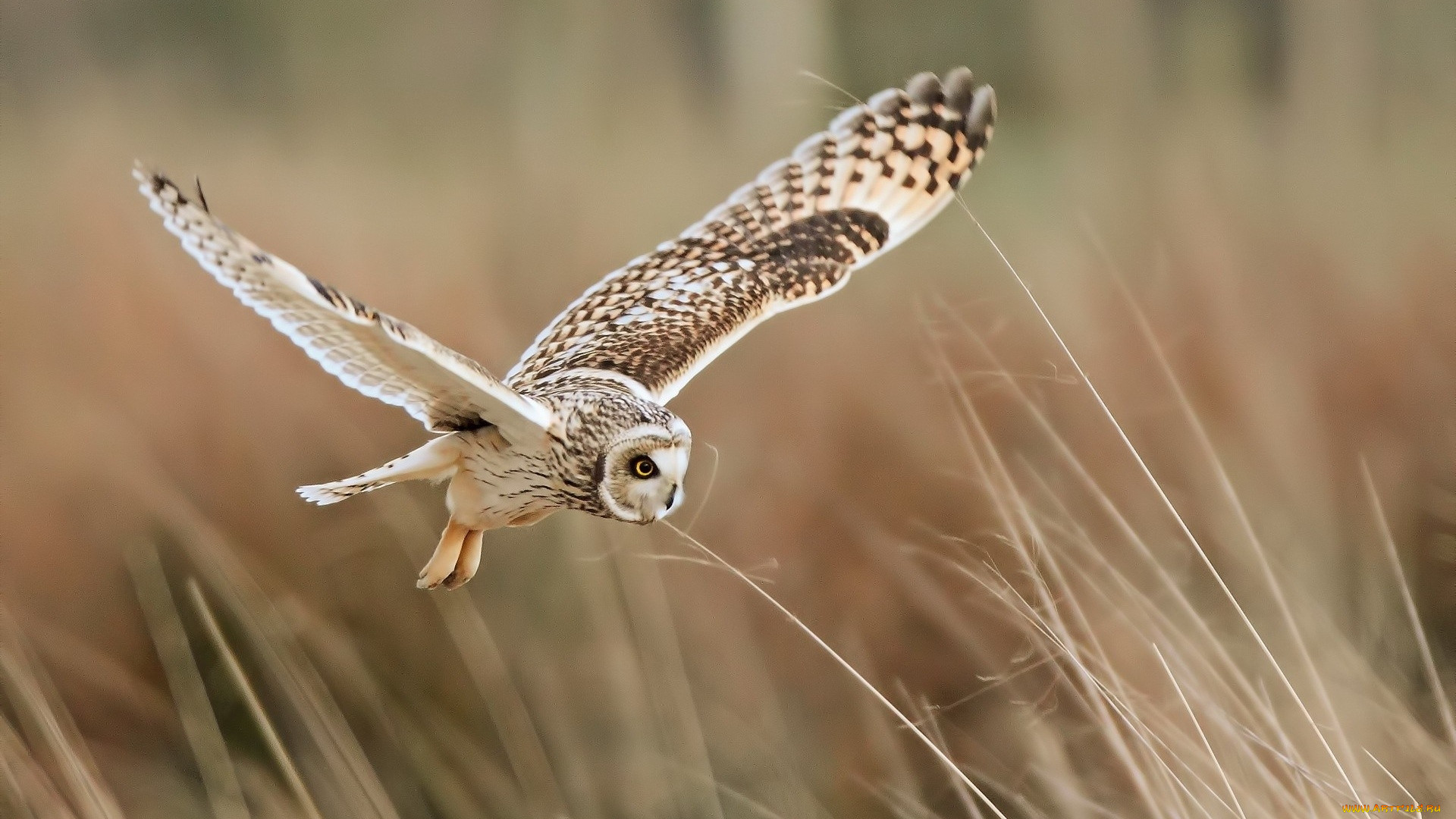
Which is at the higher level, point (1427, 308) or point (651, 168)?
point (651, 168)

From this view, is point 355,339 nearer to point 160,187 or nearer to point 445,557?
point 160,187

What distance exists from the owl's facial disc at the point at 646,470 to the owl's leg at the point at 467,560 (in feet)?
0.62

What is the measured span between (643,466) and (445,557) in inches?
10.2

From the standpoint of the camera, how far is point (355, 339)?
0.80m

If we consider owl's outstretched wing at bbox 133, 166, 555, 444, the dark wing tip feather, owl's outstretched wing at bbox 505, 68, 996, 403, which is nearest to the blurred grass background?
owl's outstretched wing at bbox 505, 68, 996, 403

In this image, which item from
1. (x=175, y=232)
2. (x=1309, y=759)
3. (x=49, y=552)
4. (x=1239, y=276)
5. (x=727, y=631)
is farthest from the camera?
(x=1239, y=276)

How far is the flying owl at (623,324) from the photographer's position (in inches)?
30.8

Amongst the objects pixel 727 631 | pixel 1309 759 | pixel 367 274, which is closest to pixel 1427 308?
pixel 1309 759

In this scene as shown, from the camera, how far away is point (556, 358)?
42.0 inches

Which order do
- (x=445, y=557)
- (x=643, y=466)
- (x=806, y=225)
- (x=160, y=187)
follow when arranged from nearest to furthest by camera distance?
(x=160, y=187)
(x=643, y=466)
(x=445, y=557)
(x=806, y=225)

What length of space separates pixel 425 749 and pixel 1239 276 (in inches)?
43.7

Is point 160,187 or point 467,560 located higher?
point 160,187

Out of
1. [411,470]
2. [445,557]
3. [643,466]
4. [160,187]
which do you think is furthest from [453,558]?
[160,187]

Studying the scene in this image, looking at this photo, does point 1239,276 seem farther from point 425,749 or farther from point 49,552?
point 49,552
